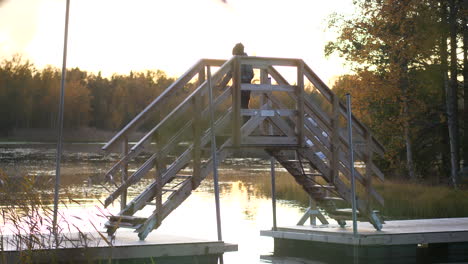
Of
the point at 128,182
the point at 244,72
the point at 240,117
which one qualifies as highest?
the point at 244,72

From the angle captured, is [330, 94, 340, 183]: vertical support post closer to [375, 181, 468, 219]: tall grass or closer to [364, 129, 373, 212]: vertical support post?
[364, 129, 373, 212]: vertical support post

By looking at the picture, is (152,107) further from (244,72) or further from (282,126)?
(282,126)

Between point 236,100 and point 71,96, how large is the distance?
74445mm

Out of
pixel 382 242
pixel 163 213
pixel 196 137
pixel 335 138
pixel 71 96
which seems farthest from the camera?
pixel 71 96

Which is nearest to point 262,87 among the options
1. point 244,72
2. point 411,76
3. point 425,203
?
point 244,72

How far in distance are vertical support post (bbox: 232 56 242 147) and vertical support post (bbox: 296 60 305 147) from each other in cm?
121

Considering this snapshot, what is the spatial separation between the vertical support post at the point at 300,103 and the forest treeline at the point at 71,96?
64.3 metres

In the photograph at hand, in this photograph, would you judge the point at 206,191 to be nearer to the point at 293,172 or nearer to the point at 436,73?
the point at 436,73

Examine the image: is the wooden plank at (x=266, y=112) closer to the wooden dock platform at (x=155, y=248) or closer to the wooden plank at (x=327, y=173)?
the wooden plank at (x=327, y=173)

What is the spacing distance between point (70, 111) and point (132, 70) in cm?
1653

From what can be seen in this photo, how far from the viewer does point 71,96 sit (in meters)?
86.8

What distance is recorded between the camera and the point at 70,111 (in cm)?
8962

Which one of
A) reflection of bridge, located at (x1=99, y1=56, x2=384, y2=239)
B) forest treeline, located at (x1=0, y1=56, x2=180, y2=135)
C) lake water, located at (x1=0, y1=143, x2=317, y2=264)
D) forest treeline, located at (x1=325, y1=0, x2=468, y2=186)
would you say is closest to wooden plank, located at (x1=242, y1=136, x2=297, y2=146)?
reflection of bridge, located at (x1=99, y1=56, x2=384, y2=239)

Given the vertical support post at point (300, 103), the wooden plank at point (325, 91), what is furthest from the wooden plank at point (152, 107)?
the wooden plank at point (325, 91)
